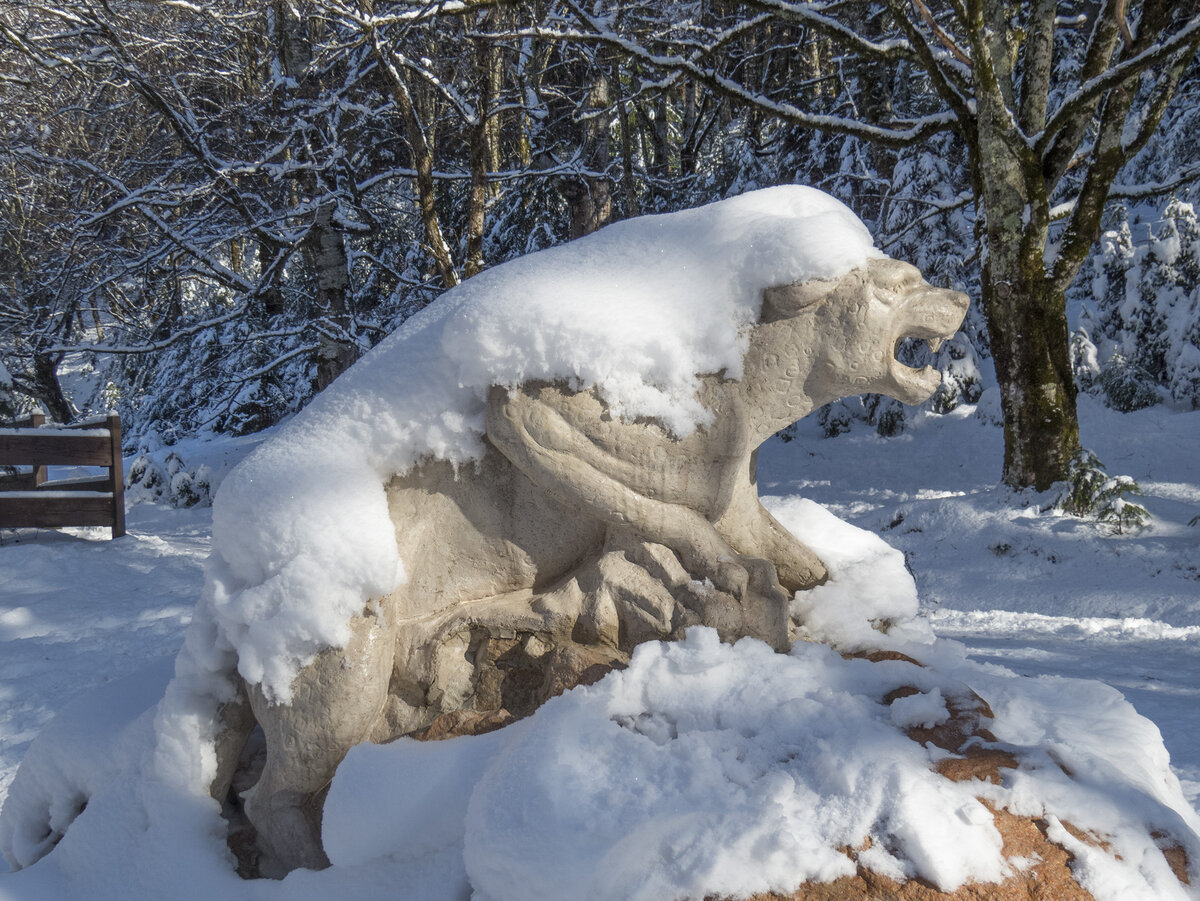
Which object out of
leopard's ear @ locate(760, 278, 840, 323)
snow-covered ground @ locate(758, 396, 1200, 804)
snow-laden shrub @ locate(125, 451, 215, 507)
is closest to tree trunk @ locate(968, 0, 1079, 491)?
snow-covered ground @ locate(758, 396, 1200, 804)

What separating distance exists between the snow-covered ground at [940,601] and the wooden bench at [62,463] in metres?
0.23

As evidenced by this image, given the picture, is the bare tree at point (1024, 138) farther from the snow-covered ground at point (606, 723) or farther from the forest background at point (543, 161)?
the snow-covered ground at point (606, 723)

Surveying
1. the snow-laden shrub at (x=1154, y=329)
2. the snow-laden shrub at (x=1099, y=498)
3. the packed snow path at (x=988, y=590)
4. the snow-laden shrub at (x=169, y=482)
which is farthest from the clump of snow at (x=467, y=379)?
the snow-laden shrub at (x=169, y=482)

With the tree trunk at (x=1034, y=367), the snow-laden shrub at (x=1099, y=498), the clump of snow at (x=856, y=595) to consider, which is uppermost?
the tree trunk at (x=1034, y=367)

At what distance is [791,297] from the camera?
2.20 metres

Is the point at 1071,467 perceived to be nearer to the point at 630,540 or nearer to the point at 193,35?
the point at 630,540

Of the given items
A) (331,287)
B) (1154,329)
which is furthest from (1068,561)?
(331,287)

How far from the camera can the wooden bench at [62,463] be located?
7375 millimetres

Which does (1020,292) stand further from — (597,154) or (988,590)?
(597,154)

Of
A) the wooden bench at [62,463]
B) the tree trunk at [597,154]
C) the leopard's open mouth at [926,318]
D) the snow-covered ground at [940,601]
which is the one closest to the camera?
the snow-covered ground at [940,601]

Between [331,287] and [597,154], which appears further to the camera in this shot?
[597,154]

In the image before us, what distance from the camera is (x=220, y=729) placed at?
2.33 meters

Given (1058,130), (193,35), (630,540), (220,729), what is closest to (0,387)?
(193,35)

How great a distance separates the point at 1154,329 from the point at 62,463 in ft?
36.5
